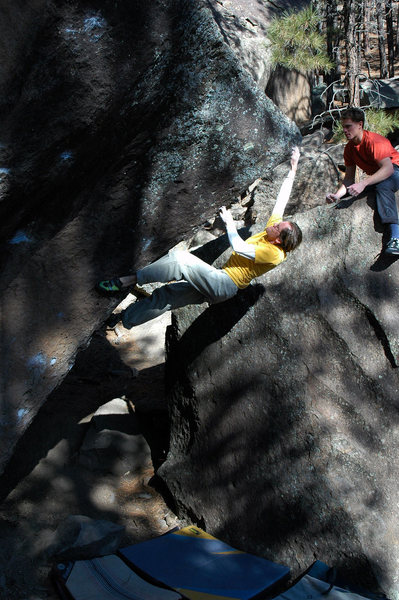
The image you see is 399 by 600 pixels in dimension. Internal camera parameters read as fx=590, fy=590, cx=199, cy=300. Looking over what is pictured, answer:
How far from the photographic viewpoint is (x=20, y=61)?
2824mm

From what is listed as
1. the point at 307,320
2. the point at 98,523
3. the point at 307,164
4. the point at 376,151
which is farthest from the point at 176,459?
the point at 307,164

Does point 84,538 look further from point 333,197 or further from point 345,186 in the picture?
point 345,186

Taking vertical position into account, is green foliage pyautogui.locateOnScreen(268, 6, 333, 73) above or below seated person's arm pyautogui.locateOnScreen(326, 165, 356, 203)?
above

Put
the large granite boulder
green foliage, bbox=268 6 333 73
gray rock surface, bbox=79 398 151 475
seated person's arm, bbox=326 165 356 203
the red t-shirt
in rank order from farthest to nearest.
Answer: the large granite boulder
green foliage, bbox=268 6 333 73
gray rock surface, bbox=79 398 151 475
seated person's arm, bbox=326 165 356 203
the red t-shirt

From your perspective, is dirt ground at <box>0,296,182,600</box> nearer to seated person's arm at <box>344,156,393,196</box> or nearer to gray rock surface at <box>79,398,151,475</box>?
gray rock surface at <box>79,398,151,475</box>

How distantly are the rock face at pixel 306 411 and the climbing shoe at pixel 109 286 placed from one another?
105 centimetres

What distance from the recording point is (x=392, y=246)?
4004 mm

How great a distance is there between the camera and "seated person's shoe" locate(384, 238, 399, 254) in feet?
13.1

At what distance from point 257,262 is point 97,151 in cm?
128

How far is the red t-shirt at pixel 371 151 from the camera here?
4.19 meters

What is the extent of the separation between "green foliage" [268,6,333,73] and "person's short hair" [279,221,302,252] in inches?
123

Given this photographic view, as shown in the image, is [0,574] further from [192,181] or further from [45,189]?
[192,181]

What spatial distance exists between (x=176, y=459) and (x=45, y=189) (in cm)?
243

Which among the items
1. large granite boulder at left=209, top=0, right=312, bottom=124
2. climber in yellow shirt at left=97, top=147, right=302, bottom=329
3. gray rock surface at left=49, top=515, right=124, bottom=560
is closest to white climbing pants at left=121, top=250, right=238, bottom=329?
climber in yellow shirt at left=97, top=147, right=302, bottom=329
